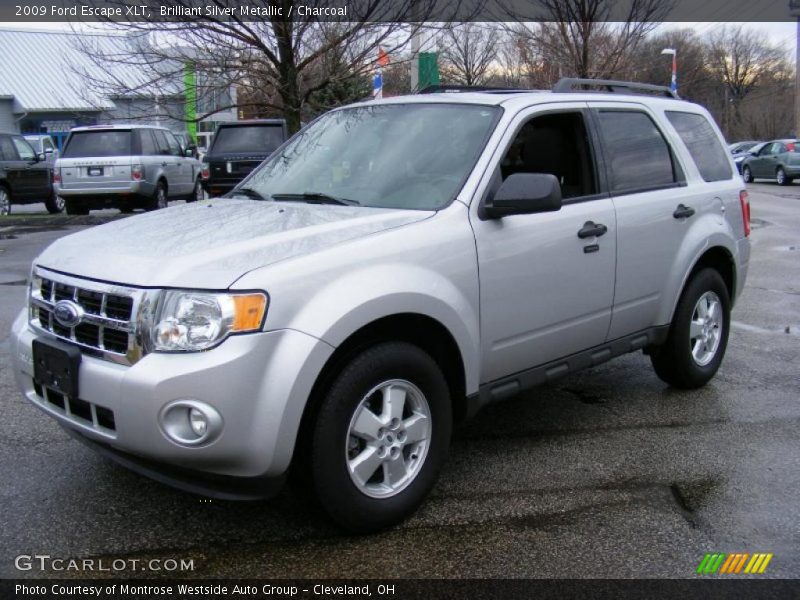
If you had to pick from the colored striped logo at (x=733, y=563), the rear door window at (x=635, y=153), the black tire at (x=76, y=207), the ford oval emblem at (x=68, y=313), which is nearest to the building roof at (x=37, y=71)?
the black tire at (x=76, y=207)

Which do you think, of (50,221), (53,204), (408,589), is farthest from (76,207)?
(408,589)

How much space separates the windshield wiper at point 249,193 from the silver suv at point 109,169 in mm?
11869

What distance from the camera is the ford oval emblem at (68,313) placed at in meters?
3.16

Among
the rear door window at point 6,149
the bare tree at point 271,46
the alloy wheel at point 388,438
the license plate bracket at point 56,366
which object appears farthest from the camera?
the rear door window at point 6,149

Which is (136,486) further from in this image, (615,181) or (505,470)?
(615,181)

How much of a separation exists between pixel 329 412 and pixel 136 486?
130cm

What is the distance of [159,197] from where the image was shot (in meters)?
16.5

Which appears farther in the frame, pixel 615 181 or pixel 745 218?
pixel 745 218

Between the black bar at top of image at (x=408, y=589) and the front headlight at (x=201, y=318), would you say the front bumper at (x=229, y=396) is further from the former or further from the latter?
the black bar at top of image at (x=408, y=589)

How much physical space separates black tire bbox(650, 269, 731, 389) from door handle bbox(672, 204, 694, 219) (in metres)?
0.45

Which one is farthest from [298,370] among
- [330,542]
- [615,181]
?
[615,181]

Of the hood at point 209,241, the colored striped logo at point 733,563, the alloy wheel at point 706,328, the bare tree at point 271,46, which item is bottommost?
the colored striped logo at point 733,563

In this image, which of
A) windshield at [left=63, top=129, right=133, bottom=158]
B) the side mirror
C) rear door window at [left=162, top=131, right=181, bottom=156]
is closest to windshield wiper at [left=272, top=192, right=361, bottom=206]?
the side mirror

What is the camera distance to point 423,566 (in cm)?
310
